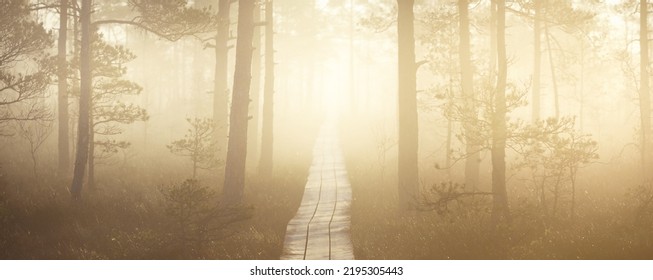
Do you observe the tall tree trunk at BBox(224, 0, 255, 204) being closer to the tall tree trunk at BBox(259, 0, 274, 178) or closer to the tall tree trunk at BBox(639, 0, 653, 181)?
the tall tree trunk at BBox(259, 0, 274, 178)

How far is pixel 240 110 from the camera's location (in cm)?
1306

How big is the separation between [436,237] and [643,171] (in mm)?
10870

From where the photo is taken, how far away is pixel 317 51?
4500 centimetres

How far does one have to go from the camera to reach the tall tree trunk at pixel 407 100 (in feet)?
37.6

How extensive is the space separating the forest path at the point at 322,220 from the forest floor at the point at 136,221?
345 millimetres

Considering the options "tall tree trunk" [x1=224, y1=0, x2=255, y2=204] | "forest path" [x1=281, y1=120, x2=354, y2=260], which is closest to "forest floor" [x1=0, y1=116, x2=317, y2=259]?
"forest path" [x1=281, y1=120, x2=354, y2=260]

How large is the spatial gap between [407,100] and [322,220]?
4136mm

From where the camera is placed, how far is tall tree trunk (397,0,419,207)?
11469mm

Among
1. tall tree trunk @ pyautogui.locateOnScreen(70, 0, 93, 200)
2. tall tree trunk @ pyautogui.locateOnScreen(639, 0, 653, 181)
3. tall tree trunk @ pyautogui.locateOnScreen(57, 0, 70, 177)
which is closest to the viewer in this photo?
tall tree trunk @ pyautogui.locateOnScreen(70, 0, 93, 200)

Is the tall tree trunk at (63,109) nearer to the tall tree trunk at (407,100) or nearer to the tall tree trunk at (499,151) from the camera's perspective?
the tall tree trunk at (407,100)

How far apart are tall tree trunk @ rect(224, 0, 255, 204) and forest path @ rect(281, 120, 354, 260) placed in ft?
6.66

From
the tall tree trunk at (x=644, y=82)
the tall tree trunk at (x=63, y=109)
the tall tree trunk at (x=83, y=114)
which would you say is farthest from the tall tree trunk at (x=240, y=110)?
the tall tree trunk at (x=644, y=82)

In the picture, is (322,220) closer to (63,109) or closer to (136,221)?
(136,221)
